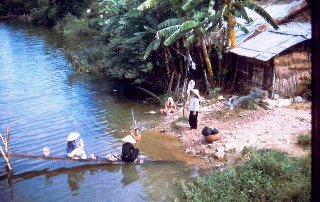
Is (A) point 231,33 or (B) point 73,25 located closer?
(A) point 231,33

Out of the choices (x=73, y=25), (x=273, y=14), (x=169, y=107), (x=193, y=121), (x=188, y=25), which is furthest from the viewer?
(x=73, y=25)

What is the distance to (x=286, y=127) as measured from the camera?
12.7 m

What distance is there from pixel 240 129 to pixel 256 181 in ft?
14.8

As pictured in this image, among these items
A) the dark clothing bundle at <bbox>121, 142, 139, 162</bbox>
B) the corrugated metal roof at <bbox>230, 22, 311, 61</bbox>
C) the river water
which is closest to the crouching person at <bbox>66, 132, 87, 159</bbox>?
the river water

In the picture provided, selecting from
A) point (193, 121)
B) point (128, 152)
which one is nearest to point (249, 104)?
point (193, 121)

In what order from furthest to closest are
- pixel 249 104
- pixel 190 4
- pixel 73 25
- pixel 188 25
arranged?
pixel 73 25 → pixel 190 4 → pixel 249 104 → pixel 188 25

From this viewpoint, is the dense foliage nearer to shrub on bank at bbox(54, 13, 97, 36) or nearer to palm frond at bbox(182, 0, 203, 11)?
palm frond at bbox(182, 0, 203, 11)

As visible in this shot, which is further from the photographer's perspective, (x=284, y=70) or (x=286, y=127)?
(x=284, y=70)

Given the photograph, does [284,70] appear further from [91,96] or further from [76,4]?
[76,4]

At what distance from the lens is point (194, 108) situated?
531 inches

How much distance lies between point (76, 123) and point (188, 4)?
6.87m

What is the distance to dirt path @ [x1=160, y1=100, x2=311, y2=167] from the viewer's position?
1159 centimetres

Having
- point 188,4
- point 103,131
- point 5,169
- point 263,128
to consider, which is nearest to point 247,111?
point 263,128

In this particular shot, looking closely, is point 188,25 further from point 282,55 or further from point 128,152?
point 128,152
